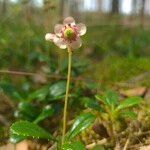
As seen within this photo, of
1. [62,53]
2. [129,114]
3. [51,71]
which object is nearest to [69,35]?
[129,114]

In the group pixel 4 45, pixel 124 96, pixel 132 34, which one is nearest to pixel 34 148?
pixel 124 96

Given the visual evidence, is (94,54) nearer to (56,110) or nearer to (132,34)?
(132,34)

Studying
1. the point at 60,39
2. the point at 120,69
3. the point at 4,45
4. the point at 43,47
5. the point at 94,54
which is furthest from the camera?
the point at 94,54

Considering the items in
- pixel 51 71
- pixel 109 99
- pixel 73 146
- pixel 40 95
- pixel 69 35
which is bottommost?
pixel 73 146

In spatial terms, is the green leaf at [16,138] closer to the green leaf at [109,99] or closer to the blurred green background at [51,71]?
the blurred green background at [51,71]

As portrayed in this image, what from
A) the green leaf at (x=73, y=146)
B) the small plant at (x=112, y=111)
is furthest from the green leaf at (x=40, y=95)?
the green leaf at (x=73, y=146)

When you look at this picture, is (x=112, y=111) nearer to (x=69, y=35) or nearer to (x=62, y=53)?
(x=69, y=35)

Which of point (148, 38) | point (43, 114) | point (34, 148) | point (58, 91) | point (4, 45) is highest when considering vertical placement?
point (148, 38)
